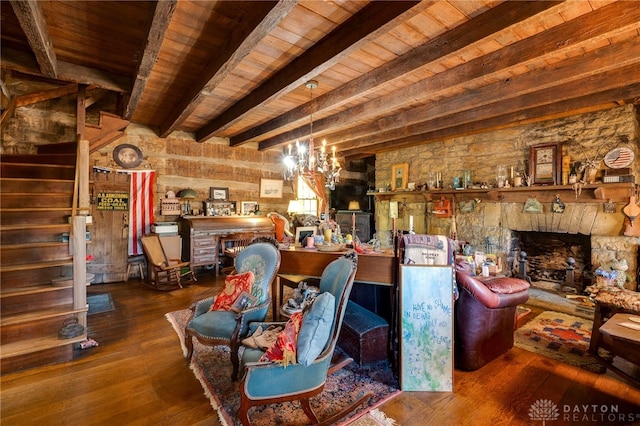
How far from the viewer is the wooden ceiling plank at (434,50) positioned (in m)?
1.93

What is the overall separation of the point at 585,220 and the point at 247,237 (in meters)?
5.87

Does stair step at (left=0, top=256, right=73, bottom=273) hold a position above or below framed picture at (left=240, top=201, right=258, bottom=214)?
below

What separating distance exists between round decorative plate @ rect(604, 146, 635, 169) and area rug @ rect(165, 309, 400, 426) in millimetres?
4220

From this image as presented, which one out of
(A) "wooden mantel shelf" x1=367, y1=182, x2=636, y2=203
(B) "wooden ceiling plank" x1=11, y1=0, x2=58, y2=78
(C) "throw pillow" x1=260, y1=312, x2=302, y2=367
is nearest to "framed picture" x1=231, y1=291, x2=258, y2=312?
(C) "throw pillow" x1=260, y1=312, x2=302, y2=367

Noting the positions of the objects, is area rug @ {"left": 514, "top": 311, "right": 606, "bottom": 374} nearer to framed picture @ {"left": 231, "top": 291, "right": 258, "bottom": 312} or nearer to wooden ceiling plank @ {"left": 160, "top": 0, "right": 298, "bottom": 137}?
framed picture @ {"left": 231, "top": 291, "right": 258, "bottom": 312}

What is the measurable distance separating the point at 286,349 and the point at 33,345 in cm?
258

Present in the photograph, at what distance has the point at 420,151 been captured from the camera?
6.18 metres

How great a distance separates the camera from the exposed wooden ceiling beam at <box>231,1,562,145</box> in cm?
193

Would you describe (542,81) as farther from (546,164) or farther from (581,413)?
(581,413)

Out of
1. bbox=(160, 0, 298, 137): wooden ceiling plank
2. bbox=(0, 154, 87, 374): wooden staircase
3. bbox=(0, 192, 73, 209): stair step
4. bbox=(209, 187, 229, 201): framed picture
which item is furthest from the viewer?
bbox=(209, 187, 229, 201): framed picture

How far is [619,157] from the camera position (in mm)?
3816

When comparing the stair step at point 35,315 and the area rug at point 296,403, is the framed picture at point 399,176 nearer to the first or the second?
the area rug at point 296,403

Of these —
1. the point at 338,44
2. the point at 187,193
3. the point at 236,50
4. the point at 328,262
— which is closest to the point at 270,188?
the point at 187,193

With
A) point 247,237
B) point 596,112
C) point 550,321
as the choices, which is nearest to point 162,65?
point 247,237
